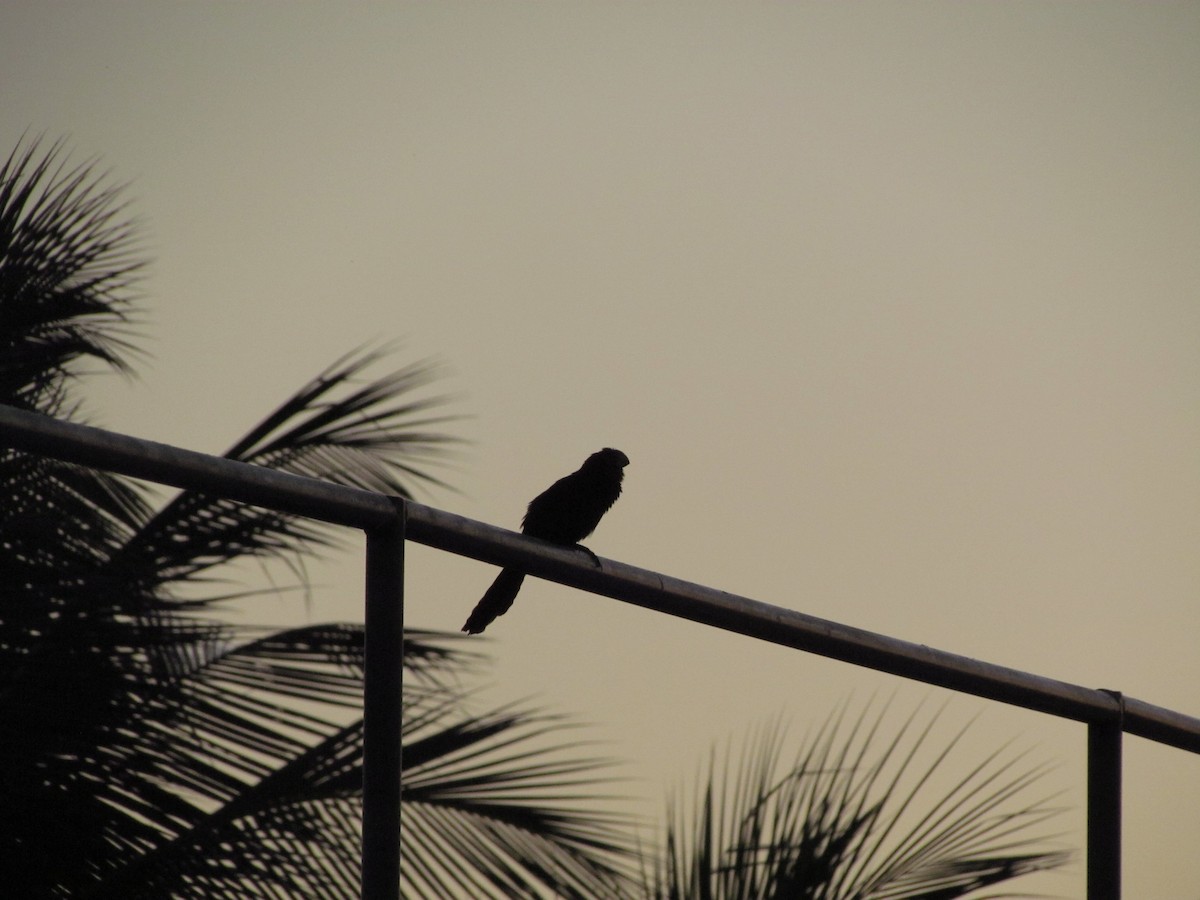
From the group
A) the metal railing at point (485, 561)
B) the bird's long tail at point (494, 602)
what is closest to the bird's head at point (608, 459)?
the bird's long tail at point (494, 602)

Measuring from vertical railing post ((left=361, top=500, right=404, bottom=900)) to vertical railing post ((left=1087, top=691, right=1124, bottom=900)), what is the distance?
1.14 metres

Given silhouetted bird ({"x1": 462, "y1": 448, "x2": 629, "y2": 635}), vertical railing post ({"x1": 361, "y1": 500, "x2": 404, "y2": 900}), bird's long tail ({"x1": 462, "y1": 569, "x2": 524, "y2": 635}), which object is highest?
silhouetted bird ({"x1": 462, "y1": 448, "x2": 629, "y2": 635})

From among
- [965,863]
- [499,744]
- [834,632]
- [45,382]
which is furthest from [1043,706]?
[45,382]

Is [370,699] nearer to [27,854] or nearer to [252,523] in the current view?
[27,854]

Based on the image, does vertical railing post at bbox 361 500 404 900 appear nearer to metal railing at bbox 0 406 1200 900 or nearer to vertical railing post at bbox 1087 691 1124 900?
metal railing at bbox 0 406 1200 900

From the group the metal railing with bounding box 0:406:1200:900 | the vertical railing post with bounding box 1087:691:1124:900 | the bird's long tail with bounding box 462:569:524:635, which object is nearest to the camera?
the metal railing with bounding box 0:406:1200:900

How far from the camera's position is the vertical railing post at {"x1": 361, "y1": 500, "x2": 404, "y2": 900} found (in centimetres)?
142

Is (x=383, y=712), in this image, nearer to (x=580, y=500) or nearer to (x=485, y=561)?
(x=485, y=561)

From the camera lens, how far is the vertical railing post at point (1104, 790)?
2.07 meters

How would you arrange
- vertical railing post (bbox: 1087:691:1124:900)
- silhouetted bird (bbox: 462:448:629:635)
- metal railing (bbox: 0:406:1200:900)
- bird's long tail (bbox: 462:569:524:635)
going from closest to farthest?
1. metal railing (bbox: 0:406:1200:900)
2. vertical railing post (bbox: 1087:691:1124:900)
3. bird's long tail (bbox: 462:569:524:635)
4. silhouetted bird (bbox: 462:448:629:635)

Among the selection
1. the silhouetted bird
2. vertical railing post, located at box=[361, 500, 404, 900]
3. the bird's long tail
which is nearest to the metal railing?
vertical railing post, located at box=[361, 500, 404, 900]

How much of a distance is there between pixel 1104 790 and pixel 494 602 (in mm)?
1749

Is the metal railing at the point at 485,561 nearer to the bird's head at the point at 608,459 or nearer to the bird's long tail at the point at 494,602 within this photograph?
the bird's long tail at the point at 494,602

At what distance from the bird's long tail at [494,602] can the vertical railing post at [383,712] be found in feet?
6.20
